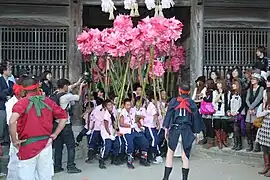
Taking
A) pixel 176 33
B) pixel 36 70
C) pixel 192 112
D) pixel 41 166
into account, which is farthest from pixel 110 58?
pixel 41 166

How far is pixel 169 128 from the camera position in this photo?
26.6 ft

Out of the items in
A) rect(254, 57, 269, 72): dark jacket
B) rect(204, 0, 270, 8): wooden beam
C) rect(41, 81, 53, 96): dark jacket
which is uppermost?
rect(204, 0, 270, 8): wooden beam

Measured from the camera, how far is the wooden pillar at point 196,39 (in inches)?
485

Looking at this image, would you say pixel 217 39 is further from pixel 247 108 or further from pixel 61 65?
pixel 61 65

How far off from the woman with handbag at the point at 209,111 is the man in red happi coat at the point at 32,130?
220 inches

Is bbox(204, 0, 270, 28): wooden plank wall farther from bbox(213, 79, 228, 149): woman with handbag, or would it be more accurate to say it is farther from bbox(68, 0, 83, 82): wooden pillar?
bbox(68, 0, 83, 82): wooden pillar

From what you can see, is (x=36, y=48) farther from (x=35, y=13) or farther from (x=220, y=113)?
(x=220, y=113)

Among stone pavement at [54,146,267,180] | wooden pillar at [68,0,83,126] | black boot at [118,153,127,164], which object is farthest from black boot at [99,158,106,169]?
wooden pillar at [68,0,83,126]

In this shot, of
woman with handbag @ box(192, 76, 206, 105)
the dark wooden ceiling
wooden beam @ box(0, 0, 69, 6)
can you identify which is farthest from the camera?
the dark wooden ceiling

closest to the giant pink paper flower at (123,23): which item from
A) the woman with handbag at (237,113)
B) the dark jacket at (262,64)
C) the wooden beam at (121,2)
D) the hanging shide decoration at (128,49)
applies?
the hanging shide decoration at (128,49)

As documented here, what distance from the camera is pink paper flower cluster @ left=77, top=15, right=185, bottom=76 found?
9.66m

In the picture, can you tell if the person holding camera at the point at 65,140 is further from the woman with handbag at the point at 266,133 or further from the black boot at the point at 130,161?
the woman with handbag at the point at 266,133

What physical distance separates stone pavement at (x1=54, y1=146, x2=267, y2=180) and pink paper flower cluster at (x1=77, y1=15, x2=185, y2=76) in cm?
247

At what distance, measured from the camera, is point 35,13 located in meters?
12.0
